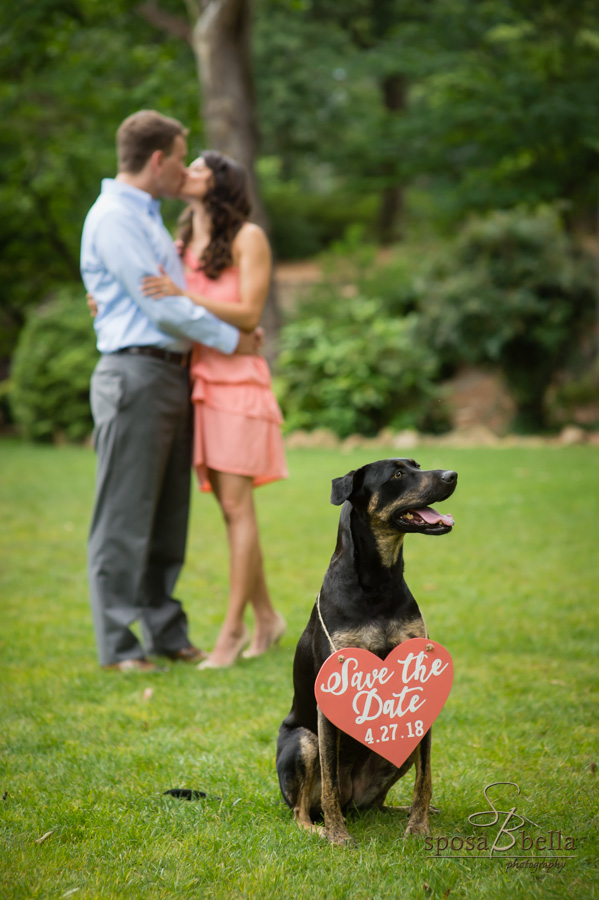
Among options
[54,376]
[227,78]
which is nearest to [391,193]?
[227,78]

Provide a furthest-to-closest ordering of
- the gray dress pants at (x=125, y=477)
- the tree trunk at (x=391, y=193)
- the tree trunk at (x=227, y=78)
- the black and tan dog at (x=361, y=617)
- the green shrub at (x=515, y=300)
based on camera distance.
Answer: the tree trunk at (x=391, y=193)
the tree trunk at (x=227, y=78)
the green shrub at (x=515, y=300)
the gray dress pants at (x=125, y=477)
the black and tan dog at (x=361, y=617)

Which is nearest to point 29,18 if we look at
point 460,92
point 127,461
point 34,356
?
point 34,356

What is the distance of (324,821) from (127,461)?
222 cm

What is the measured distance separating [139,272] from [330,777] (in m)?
2.61

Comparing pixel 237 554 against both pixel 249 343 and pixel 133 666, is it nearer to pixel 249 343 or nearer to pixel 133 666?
pixel 133 666

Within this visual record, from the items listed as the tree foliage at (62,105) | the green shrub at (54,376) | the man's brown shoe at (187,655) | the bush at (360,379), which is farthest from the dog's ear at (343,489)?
the tree foliage at (62,105)

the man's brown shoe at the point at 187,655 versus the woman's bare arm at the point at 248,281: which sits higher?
the woman's bare arm at the point at 248,281

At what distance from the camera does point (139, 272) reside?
4199 mm

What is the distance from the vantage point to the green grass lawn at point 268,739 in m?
2.49

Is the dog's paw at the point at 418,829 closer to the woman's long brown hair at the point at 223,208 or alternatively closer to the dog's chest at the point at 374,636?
the dog's chest at the point at 374,636

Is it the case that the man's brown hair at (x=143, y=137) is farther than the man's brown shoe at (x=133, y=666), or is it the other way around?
the man's brown shoe at (x=133, y=666)

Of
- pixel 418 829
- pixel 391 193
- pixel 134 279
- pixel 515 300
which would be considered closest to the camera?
pixel 418 829

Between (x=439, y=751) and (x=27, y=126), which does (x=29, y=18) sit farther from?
(x=439, y=751)

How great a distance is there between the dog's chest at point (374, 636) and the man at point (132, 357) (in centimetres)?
200
